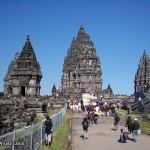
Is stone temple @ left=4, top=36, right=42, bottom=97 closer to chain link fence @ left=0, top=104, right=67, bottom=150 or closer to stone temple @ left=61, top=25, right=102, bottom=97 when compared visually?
chain link fence @ left=0, top=104, right=67, bottom=150

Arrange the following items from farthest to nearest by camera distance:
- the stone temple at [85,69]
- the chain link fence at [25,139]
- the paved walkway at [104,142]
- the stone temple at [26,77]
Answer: the stone temple at [85,69]
the stone temple at [26,77]
the paved walkway at [104,142]
the chain link fence at [25,139]

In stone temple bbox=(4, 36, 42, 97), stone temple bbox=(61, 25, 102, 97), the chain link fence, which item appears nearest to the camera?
the chain link fence

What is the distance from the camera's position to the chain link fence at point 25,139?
1201 centimetres

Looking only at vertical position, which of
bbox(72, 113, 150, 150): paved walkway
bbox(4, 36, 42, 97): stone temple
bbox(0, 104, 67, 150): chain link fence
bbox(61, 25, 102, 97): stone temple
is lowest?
bbox(72, 113, 150, 150): paved walkway

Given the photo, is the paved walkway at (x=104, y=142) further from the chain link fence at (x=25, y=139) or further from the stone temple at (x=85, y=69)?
the stone temple at (x=85, y=69)

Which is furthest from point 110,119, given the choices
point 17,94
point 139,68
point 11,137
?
point 139,68

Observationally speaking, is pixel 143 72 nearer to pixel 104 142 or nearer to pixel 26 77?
pixel 26 77

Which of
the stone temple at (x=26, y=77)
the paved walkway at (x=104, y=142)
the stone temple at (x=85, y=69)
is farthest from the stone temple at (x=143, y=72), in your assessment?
the paved walkway at (x=104, y=142)

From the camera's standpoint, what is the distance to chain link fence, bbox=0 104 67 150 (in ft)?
39.4

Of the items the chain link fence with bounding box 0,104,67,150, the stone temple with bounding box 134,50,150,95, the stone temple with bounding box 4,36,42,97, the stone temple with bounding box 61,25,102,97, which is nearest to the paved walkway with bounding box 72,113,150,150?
the chain link fence with bounding box 0,104,67,150

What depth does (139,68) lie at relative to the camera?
106500mm

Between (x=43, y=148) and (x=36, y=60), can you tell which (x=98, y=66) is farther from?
(x=43, y=148)

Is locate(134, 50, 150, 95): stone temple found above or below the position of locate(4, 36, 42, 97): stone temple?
above

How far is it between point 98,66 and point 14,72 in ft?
160
